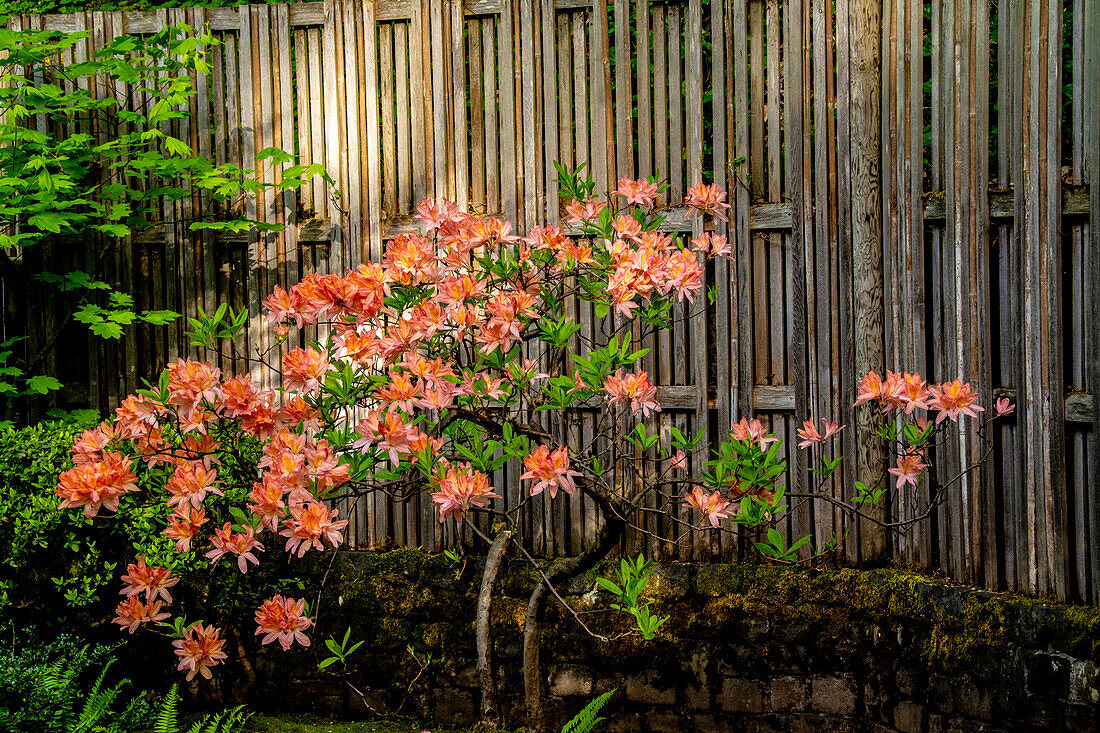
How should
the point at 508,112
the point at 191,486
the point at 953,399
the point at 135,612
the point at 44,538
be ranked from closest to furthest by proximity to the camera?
the point at 191,486 < the point at 953,399 < the point at 135,612 < the point at 44,538 < the point at 508,112

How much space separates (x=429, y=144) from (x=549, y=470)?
7.52 ft

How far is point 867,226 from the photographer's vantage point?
3.64m

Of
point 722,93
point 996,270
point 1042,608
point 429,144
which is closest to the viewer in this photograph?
point 1042,608

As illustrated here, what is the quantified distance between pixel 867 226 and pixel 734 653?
6.09 feet

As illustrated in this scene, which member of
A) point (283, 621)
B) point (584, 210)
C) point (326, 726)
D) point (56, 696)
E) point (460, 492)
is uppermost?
point (584, 210)

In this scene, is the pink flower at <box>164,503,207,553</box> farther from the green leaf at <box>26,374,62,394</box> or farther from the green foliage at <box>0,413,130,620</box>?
the green leaf at <box>26,374,62,394</box>

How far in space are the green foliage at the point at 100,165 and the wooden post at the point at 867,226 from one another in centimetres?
235

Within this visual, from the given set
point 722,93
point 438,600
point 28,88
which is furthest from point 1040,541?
point 28,88

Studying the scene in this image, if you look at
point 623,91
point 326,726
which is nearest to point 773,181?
point 623,91

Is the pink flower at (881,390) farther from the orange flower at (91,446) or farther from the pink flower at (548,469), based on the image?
the orange flower at (91,446)

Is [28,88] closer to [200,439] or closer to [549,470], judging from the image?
[200,439]

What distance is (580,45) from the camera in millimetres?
3932

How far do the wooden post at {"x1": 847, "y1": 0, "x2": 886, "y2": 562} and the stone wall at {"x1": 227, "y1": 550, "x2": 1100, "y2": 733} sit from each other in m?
0.38

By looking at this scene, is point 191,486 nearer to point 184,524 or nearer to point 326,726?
point 184,524
